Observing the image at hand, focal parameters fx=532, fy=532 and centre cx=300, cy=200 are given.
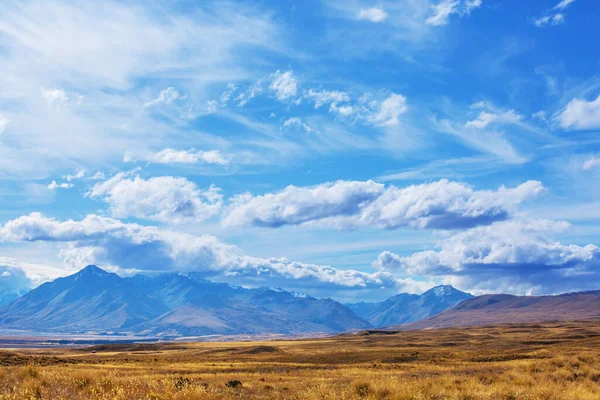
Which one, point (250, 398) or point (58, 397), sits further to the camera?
point (250, 398)

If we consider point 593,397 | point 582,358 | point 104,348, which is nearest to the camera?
point 593,397

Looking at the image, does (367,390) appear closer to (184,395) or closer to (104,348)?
(184,395)

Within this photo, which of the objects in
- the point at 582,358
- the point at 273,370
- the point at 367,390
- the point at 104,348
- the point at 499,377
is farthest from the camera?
the point at 104,348

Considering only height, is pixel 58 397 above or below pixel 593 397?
above

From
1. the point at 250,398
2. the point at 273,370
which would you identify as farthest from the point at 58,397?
the point at 273,370

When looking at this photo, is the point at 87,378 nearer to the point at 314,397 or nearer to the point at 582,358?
the point at 314,397

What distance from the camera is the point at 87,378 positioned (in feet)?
77.6

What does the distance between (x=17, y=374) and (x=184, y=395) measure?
47.3ft

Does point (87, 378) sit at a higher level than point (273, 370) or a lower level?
higher

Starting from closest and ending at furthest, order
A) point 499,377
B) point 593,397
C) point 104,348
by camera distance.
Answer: point 593,397 < point 499,377 < point 104,348

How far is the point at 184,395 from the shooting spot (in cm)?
1900

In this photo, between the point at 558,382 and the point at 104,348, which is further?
the point at 104,348

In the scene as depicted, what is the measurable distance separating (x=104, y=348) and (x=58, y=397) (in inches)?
5190

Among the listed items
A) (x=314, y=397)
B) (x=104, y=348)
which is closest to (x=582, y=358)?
(x=314, y=397)
